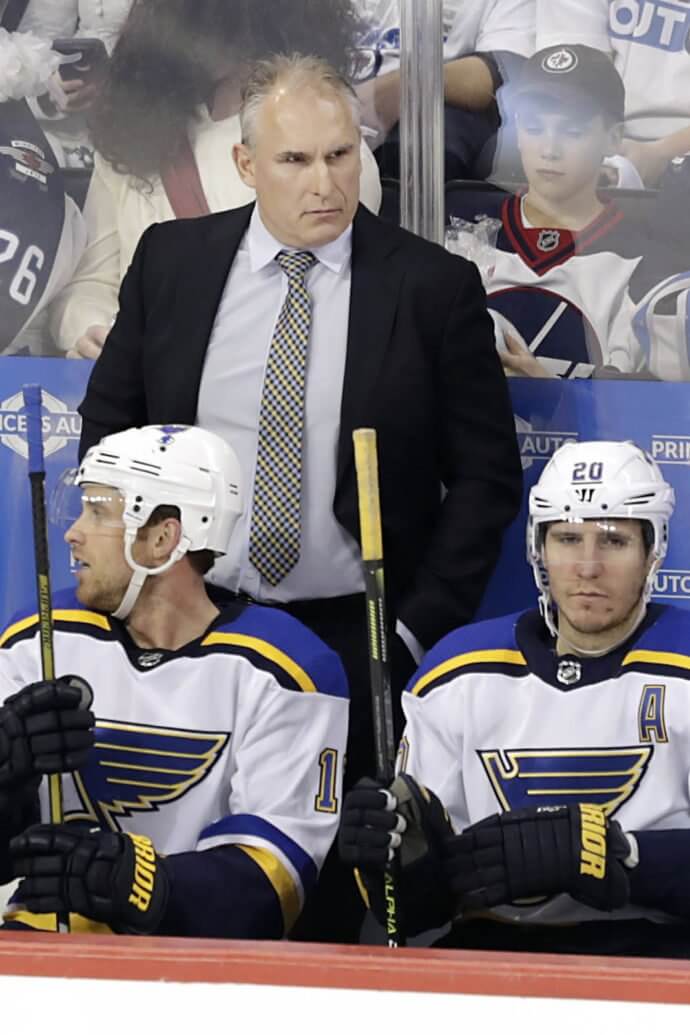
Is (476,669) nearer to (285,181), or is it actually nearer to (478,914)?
(478,914)

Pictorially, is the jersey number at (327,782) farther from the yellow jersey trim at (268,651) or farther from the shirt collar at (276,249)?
the shirt collar at (276,249)

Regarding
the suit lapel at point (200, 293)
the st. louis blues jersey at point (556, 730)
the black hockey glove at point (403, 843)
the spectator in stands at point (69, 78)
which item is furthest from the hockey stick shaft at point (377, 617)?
the spectator in stands at point (69, 78)

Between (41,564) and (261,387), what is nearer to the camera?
(41,564)

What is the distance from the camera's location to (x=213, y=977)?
2.30m

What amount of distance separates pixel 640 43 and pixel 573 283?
480 mm

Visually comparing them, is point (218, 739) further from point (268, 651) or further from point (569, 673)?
point (569, 673)

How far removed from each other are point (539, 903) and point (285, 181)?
4.51 feet

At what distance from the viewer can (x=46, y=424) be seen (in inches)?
155

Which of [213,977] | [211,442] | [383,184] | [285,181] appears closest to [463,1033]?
[213,977]

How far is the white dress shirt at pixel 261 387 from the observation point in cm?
338

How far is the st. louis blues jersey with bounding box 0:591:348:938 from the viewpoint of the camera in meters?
2.93

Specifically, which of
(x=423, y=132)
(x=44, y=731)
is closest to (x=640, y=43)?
(x=423, y=132)

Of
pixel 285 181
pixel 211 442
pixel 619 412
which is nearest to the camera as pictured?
pixel 211 442

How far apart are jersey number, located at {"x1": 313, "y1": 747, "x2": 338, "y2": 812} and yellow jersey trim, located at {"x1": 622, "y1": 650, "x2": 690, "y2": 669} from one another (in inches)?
18.4
